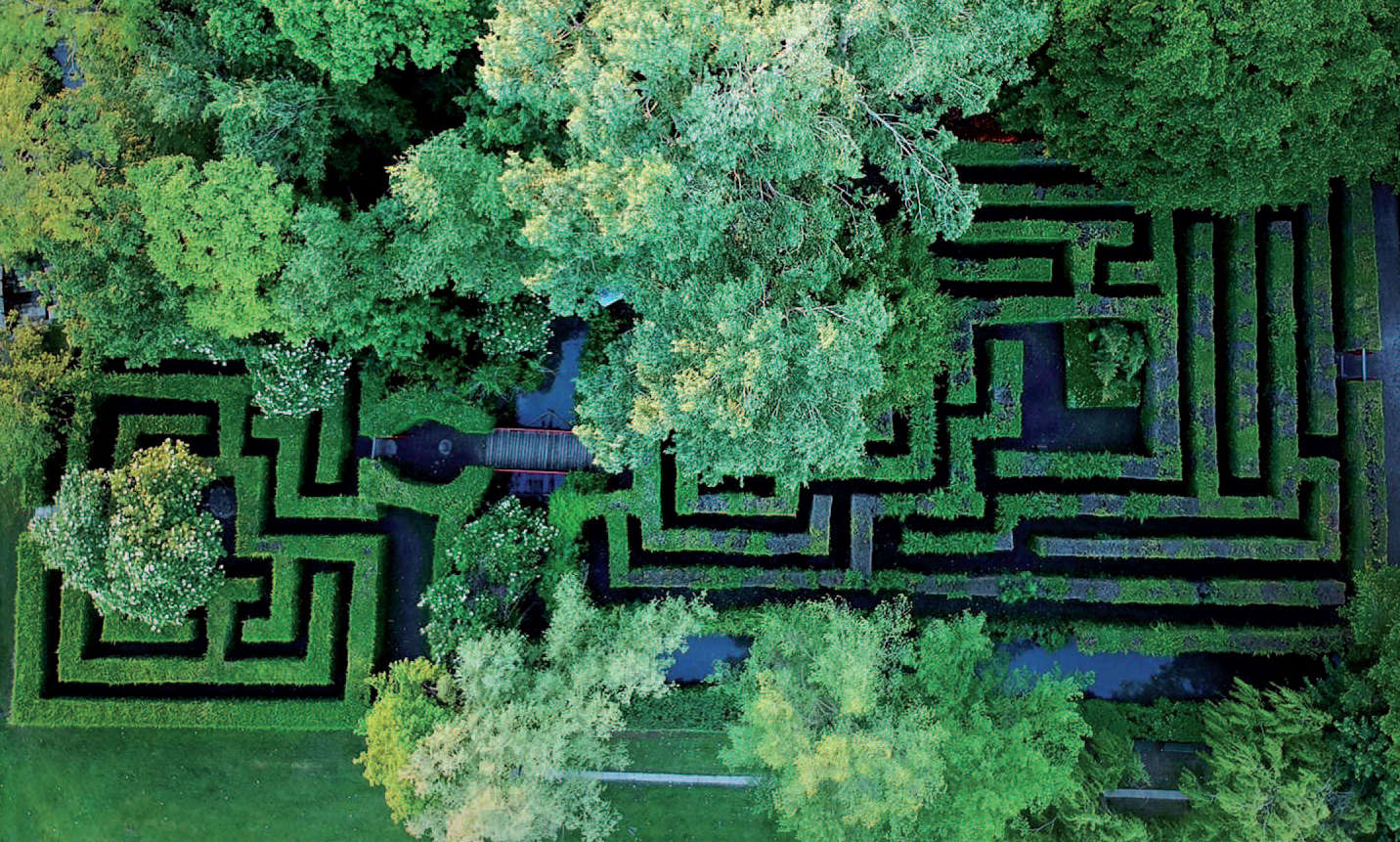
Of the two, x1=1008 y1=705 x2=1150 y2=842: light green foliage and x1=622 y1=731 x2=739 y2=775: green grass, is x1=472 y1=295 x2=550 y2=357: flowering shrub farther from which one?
x1=1008 y1=705 x2=1150 y2=842: light green foliage

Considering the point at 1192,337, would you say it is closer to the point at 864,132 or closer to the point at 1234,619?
the point at 1234,619

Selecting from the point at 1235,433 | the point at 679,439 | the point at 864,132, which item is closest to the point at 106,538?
the point at 679,439

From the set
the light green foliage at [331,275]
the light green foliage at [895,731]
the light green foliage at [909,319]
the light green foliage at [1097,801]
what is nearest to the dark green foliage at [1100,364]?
the light green foliage at [909,319]

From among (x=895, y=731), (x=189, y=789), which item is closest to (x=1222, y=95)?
(x=895, y=731)

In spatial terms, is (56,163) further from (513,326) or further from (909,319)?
(909,319)

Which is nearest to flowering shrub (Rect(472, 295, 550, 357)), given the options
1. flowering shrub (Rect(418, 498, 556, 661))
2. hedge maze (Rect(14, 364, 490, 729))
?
hedge maze (Rect(14, 364, 490, 729))
